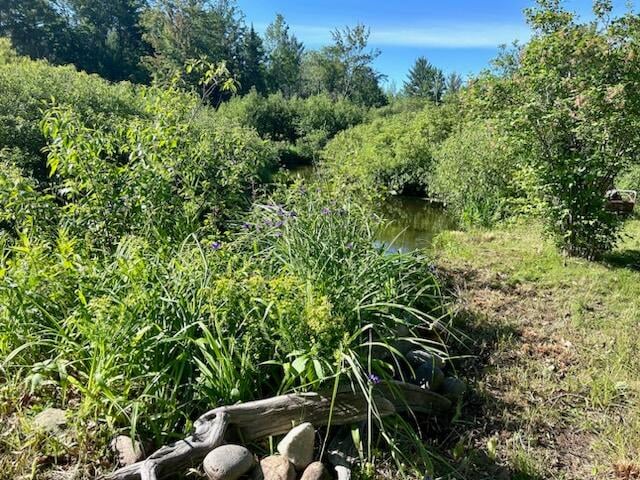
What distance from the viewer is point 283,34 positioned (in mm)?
45812

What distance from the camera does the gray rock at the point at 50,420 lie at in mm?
1851

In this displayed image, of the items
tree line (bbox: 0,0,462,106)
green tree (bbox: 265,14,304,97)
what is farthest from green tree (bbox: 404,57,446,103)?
green tree (bbox: 265,14,304,97)

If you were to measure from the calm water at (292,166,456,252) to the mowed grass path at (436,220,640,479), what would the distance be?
12.9 feet

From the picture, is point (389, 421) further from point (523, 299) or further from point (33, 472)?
point (523, 299)

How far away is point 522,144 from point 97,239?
4431 millimetres

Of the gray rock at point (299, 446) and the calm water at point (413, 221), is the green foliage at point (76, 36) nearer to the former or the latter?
the calm water at point (413, 221)

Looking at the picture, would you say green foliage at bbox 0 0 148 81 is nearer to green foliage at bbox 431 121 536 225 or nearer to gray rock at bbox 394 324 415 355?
green foliage at bbox 431 121 536 225

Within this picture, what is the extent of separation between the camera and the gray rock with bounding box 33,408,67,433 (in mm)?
1851

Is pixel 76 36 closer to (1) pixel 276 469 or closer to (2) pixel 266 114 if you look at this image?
(2) pixel 266 114

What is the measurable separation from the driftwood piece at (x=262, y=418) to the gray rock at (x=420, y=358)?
422mm

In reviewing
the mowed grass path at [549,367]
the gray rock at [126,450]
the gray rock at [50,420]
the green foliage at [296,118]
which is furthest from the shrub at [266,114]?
the gray rock at [126,450]

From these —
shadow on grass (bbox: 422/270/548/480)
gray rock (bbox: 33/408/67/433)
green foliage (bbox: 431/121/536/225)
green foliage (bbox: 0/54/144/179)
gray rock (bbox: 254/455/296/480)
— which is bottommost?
shadow on grass (bbox: 422/270/548/480)

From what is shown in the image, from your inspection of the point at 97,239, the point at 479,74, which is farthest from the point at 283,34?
the point at 97,239

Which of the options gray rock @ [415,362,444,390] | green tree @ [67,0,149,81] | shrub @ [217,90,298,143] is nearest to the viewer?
gray rock @ [415,362,444,390]
